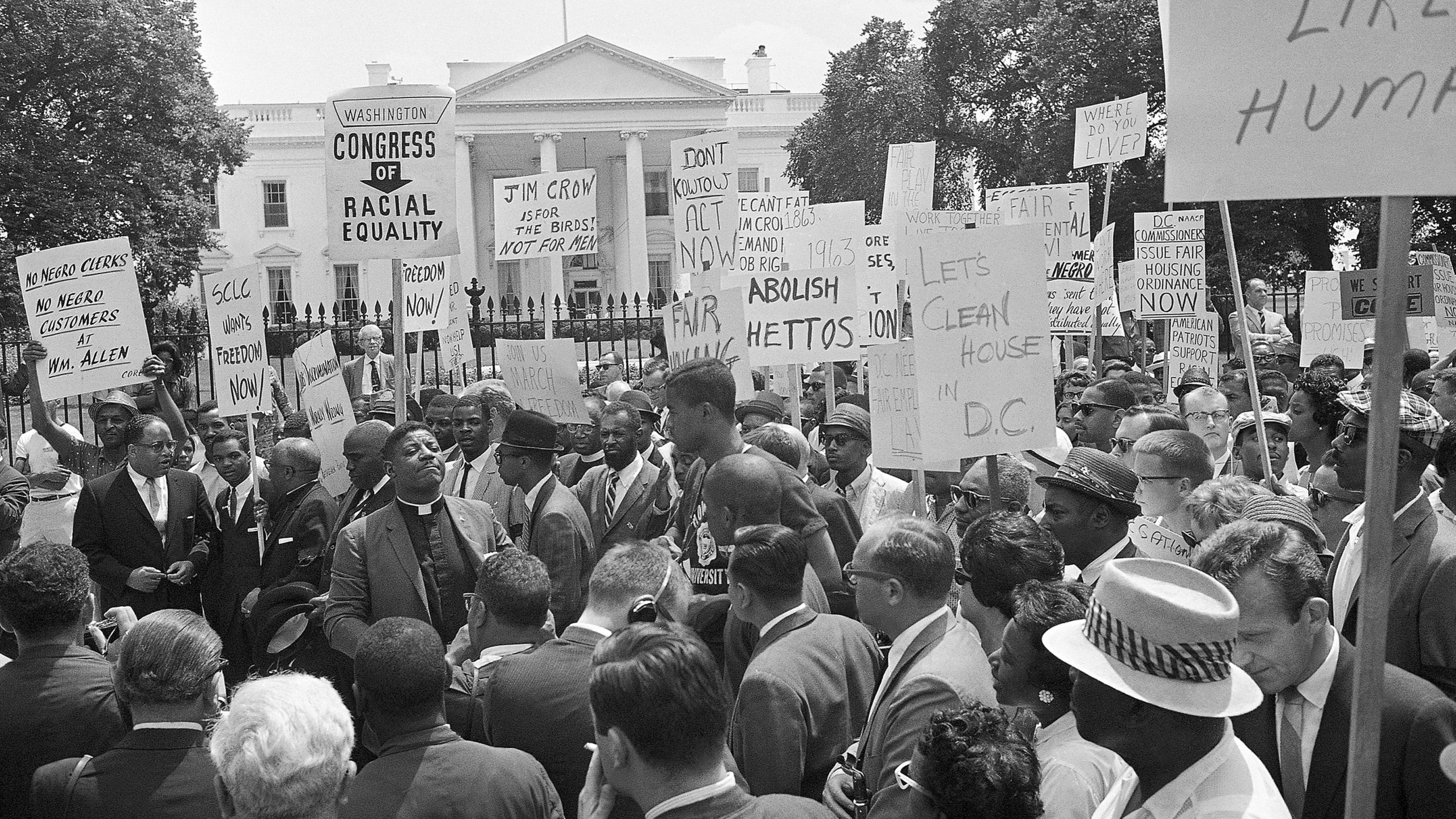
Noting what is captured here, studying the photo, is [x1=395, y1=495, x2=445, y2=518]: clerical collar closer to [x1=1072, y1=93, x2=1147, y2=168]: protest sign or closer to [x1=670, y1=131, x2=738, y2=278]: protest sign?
[x1=670, y1=131, x2=738, y2=278]: protest sign

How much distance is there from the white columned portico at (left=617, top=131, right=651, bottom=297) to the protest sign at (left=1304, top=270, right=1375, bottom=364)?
4136 centimetres

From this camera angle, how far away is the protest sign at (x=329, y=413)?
26.4ft

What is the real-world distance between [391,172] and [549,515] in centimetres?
318

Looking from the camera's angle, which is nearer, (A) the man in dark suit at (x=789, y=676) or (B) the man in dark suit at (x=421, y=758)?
(B) the man in dark suit at (x=421, y=758)

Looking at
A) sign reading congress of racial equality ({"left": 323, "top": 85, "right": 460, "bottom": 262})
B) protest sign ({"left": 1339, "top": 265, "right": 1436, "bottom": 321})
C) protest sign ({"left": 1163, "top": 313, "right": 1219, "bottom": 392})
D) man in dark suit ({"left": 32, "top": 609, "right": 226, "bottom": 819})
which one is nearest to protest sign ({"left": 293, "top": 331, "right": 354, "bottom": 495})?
sign reading congress of racial equality ({"left": 323, "top": 85, "right": 460, "bottom": 262})

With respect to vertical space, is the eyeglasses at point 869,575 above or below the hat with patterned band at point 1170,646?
below

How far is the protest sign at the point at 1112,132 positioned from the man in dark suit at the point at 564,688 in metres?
10.8

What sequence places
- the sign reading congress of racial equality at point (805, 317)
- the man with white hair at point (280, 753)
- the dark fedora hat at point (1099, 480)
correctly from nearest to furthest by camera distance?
1. the man with white hair at point (280, 753)
2. the dark fedora hat at point (1099, 480)
3. the sign reading congress of racial equality at point (805, 317)

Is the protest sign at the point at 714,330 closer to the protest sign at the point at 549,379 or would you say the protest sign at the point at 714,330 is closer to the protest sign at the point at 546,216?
the protest sign at the point at 549,379

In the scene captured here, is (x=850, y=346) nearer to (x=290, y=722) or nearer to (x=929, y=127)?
(x=290, y=722)

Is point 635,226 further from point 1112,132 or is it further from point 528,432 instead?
point 528,432

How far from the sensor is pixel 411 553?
5.56 m

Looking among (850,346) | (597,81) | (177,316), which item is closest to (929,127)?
(597,81)

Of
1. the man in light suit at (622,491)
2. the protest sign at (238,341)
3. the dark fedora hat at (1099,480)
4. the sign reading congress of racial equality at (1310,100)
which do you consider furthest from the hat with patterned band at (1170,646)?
the protest sign at (238,341)
